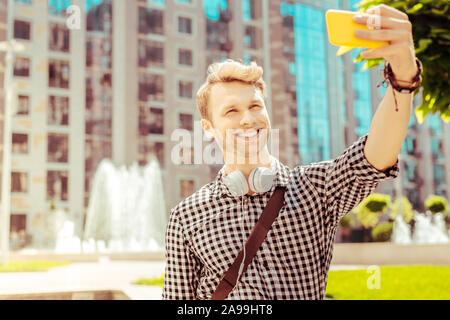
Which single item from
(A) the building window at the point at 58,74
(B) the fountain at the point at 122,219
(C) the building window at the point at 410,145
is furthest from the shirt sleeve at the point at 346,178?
(C) the building window at the point at 410,145

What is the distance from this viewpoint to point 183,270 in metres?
2.00

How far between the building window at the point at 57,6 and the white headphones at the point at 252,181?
1417 inches

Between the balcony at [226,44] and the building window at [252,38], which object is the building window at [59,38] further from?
the building window at [252,38]

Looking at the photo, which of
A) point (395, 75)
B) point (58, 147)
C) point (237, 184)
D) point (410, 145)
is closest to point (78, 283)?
point (237, 184)

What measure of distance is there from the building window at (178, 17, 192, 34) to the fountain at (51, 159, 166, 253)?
11.7m

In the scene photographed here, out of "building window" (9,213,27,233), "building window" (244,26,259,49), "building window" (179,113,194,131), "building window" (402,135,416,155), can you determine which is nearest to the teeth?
"building window" (9,213,27,233)

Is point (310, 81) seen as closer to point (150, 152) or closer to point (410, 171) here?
point (150, 152)

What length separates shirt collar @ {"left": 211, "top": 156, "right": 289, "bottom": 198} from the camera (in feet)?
6.18

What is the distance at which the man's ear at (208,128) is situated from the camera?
6.53ft

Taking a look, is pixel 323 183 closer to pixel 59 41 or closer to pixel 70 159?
pixel 70 159

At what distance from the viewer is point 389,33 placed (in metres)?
1.35

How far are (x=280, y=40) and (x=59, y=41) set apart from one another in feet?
50.8

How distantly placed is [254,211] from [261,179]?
0.14m
